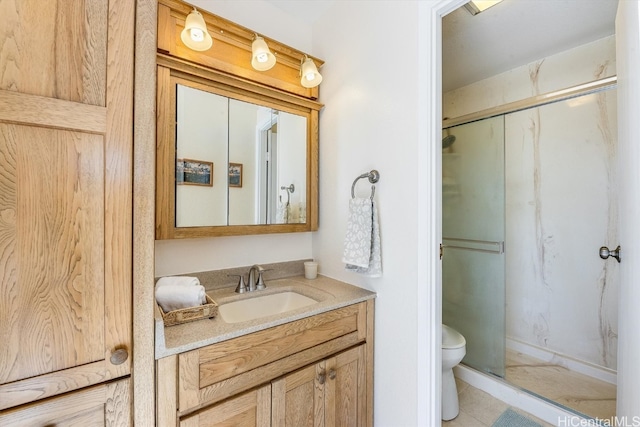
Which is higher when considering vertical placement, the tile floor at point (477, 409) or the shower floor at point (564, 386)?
the shower floor at point (564, 386)

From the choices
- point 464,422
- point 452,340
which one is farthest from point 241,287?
point 464,422

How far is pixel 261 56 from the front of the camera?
1.35 metres

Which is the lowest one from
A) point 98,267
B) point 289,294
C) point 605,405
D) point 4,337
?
point 605,405

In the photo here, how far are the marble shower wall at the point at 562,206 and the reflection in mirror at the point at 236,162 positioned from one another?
1842 millimetres

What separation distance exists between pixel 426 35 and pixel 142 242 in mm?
1327

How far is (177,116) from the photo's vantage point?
1.24m

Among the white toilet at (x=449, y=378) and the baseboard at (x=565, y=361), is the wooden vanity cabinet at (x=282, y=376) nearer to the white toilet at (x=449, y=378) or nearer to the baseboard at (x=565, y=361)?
the white toilet at (x=449, y=378)

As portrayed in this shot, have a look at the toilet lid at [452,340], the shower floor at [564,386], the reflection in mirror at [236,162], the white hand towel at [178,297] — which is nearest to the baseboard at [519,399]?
the shower floor at [564,386]

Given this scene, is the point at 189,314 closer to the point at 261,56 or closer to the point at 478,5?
the point at 261,56

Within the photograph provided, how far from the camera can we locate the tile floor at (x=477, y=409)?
1.56 meters

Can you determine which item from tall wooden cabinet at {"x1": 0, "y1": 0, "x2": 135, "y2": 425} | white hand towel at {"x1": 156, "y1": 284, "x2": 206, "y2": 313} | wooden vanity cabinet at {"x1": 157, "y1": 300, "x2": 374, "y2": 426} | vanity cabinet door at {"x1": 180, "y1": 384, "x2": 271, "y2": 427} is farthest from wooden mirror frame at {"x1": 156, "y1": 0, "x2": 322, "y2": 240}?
vanity cabinet door at {"x1": 180, "y1": 384, "x2": 271, "y2": 427}

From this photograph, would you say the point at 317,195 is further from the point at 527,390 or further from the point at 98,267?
the point at 527,390

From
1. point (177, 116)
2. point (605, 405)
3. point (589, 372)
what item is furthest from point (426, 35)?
point (589, 372)

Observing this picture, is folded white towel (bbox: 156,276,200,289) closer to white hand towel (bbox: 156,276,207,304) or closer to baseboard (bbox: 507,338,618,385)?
white hand towel (bbox: 156,276,207,304)
